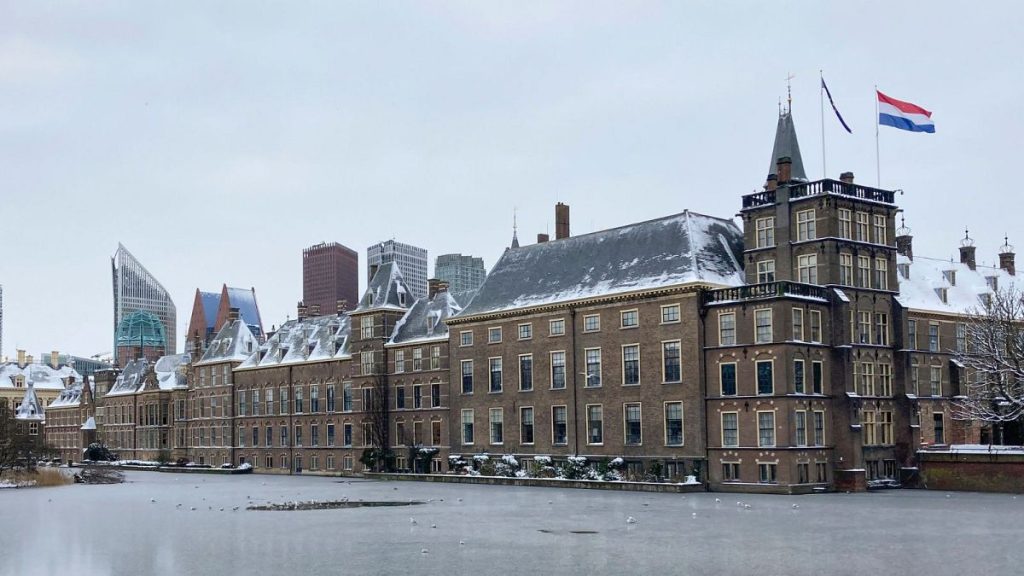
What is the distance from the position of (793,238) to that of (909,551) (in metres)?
33.1

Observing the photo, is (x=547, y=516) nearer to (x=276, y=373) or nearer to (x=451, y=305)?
(x=451, y=305)

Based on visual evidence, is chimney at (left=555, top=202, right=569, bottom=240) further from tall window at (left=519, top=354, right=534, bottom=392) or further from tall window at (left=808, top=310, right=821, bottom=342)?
tall window at (left=808, top=310, right=821, bottom=342)

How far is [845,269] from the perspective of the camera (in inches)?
2427

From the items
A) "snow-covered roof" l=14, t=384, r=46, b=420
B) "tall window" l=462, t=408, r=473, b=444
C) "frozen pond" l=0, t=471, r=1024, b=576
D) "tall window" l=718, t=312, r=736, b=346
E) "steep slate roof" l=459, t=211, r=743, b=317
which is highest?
"steep slate roof" l=459, t=211, r=743, b=317

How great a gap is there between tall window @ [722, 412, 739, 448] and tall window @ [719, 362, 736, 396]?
1171 mm

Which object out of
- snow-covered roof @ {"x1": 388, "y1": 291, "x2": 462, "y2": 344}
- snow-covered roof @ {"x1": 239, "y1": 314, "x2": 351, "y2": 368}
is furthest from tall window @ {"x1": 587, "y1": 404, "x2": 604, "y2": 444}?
snow-covered roof @ {"x1": 239, "y1": 314, "x2": 351, "y2": 368}

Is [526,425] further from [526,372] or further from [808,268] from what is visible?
[808,268]

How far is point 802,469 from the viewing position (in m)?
57.8

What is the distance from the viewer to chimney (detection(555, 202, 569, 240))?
81.1 m

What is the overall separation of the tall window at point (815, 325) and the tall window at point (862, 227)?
5.70 meters

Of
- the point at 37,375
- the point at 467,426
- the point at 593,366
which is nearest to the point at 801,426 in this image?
the point at 593,366

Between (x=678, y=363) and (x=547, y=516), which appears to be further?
(x=678, y=363)

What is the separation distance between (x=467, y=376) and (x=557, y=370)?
950 centimetres

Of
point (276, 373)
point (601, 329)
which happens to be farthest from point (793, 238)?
point (276, 373)
